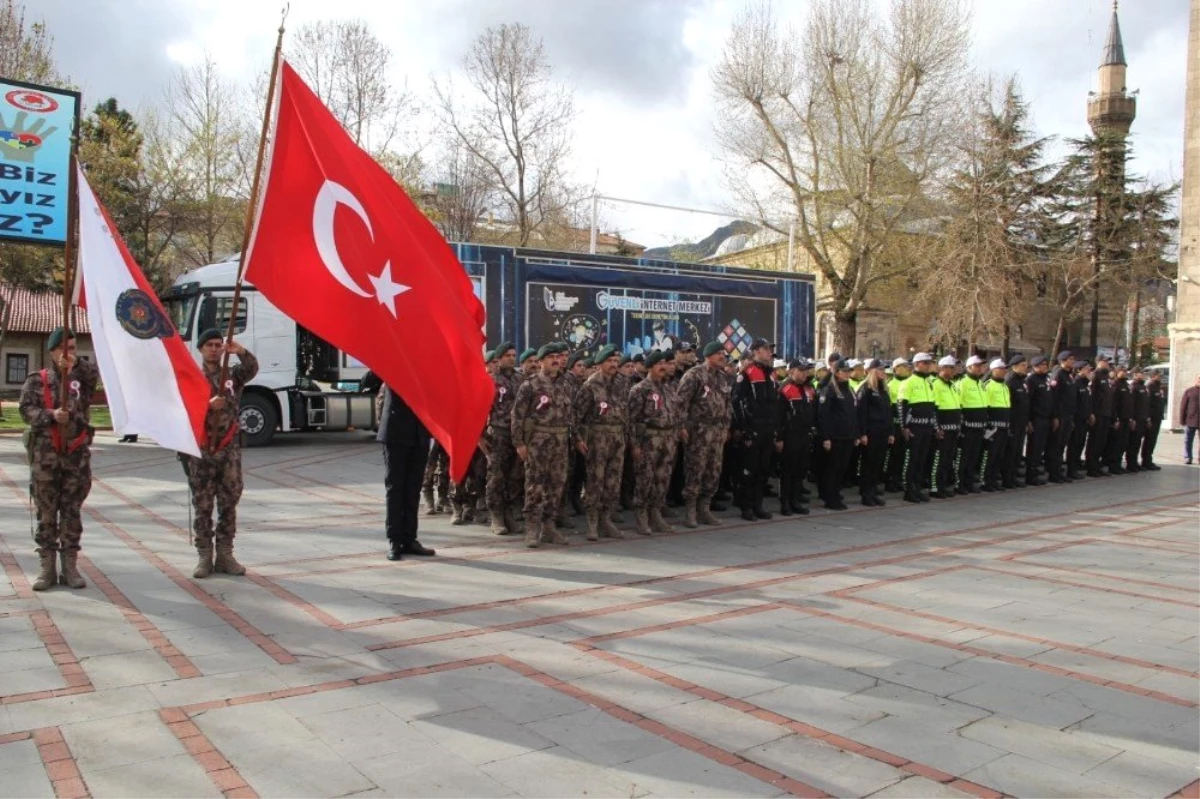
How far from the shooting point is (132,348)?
598 centimetres

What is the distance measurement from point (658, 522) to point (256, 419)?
9.86 meters

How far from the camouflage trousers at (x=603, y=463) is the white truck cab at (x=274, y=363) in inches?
325

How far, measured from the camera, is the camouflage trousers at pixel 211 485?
6691 mm

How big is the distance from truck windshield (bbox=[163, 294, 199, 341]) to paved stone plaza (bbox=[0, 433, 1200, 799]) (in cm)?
728

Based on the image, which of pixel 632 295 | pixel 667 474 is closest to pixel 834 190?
pixel 632 295

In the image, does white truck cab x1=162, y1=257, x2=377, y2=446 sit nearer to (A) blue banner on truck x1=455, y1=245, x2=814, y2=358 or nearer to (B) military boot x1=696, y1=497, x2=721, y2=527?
(A) blue banner on truck x1=455, y1=245, x2=814, y2=358

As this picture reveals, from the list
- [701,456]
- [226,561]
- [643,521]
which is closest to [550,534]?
[643,521]

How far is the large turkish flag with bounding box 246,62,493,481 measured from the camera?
5.52 metres

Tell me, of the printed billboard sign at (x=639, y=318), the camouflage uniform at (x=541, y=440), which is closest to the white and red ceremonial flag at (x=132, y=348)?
the camouflage uniform at (x=541, y=440)

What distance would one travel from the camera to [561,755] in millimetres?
3898

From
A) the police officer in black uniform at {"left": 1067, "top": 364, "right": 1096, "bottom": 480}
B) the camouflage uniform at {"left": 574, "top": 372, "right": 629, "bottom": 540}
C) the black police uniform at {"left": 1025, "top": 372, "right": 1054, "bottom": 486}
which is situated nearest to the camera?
the camouflage uniform at {"left": 574, "top": 372, "right": 629, "bottom": 540}

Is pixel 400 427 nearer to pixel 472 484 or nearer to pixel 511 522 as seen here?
pixel 511 522

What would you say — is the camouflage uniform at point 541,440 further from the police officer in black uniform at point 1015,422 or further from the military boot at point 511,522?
the police officer in black uniform at point 1015,422

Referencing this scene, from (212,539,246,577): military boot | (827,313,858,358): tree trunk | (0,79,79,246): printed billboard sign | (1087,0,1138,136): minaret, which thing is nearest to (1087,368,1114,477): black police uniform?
(212,539,246,577): military boot
